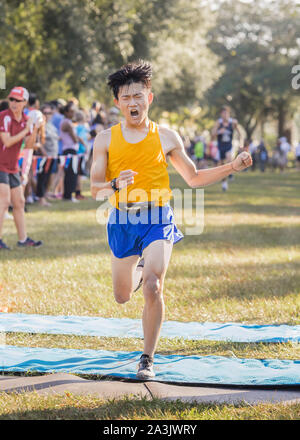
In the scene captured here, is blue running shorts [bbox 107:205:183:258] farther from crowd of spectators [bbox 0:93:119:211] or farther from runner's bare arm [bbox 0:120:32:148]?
crowd of spectators [bbox 0:93:119:211]

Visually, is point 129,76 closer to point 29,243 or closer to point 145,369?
point 145,369

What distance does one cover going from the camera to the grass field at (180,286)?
5.46m

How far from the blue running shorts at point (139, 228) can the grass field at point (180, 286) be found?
3.03 ft

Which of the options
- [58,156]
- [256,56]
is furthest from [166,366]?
[256,56]

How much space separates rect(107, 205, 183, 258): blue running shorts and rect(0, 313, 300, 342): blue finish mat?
1061 millimetres

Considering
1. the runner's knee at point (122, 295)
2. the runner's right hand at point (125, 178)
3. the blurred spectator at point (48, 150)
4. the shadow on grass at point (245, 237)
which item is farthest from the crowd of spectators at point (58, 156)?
the runner's right hand at point (125, 178)

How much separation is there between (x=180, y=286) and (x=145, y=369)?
10.1ft

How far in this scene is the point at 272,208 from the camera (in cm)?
1750

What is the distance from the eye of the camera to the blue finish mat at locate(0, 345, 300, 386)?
4797mm

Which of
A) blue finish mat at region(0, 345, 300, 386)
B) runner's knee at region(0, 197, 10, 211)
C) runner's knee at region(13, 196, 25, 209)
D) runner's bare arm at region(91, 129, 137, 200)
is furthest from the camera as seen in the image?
runner's knee at region(13, 196, 25, 209)

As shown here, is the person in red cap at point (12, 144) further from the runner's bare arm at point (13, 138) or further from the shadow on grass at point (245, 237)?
the shadow on grass at point (245, 237)

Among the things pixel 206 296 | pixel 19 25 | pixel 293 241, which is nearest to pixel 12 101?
pixel 206 296

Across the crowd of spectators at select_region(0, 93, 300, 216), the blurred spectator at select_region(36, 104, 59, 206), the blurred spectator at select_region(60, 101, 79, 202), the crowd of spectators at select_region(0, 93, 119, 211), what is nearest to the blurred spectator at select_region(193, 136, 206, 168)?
the crowd of spectators at select_region(0, 93, 300, 216)
